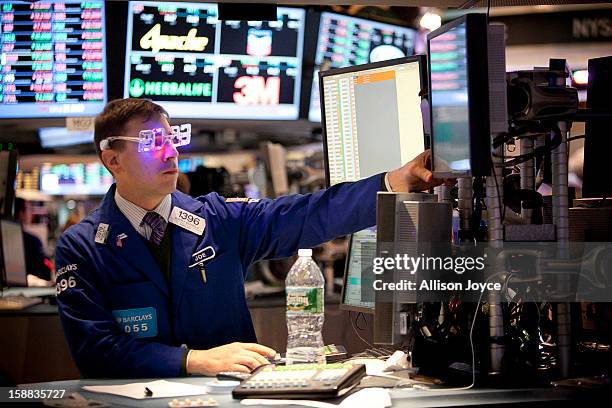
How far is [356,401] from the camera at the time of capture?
2293 millimetres

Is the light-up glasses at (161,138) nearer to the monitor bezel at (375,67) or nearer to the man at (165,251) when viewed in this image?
the man at (165,251)

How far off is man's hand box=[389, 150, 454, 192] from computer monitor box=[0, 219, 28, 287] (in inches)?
139

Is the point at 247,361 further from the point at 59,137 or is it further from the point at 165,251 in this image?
the point at 59,137

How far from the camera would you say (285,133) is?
20.5 feet

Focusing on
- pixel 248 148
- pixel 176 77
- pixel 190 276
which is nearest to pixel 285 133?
pixel 176 77

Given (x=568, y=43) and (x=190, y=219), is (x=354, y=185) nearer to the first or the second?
(x=190, y=219)

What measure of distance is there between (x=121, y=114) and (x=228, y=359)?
3.43 ft

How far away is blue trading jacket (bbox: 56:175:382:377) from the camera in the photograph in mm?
2898

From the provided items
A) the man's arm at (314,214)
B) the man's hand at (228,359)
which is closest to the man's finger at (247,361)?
the man's hand at (228,359)

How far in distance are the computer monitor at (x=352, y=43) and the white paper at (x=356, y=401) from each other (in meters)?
3.46

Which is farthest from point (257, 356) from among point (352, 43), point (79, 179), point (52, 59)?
point (79, 179)

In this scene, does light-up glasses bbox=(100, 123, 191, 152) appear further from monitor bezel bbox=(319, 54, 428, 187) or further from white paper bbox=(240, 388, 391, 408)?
white paper bbox=(240, 388, 391, 408)

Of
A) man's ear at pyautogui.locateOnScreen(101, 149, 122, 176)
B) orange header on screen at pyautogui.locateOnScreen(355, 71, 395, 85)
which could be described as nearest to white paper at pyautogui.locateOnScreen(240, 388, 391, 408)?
man's ear at pyautogui.locateOnScreen(101, 149, 122, 176)

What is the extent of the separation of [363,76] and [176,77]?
7.05 feet
